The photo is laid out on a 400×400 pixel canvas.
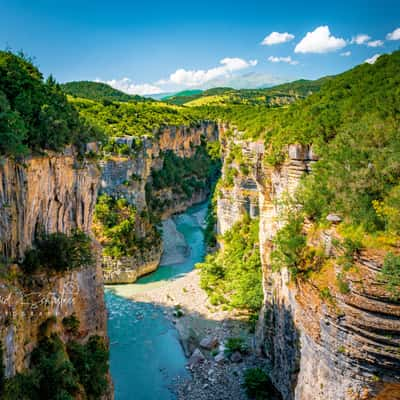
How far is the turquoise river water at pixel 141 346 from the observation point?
62.1ft

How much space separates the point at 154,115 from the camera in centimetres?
4738

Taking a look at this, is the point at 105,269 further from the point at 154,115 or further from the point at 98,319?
the point at 154,115

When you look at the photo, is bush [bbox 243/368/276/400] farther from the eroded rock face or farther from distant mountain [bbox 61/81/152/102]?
distant mountain [bbox 61/81/152/102]

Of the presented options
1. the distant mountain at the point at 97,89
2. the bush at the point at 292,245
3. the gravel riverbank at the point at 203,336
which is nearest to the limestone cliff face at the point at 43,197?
the bush at the point at 292,245

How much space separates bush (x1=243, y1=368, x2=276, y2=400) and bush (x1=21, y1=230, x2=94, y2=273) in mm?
9046

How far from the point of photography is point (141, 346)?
22.2 metres

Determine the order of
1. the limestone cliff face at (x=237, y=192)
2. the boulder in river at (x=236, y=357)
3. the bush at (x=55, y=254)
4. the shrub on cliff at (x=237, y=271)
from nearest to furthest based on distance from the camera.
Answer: the bush at (x=55, y=254)
the boulder in river at (x=236, y=357)
the shrub on cliff at (x=237, y=271)
the limestone cliff face at (x=237, y=192)

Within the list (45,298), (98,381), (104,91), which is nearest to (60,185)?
(45,298)

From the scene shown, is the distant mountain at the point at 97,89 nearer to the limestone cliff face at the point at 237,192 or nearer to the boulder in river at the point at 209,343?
the limestone cliff face at the point at 237,192

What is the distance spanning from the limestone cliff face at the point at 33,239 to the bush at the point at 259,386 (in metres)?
6.72

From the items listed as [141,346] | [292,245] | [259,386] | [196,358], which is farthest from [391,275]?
[141,346]

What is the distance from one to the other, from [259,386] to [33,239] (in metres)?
11.0

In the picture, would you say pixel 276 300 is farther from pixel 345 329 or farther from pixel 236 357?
pixel 345 329

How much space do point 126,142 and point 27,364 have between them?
23.5 metres
